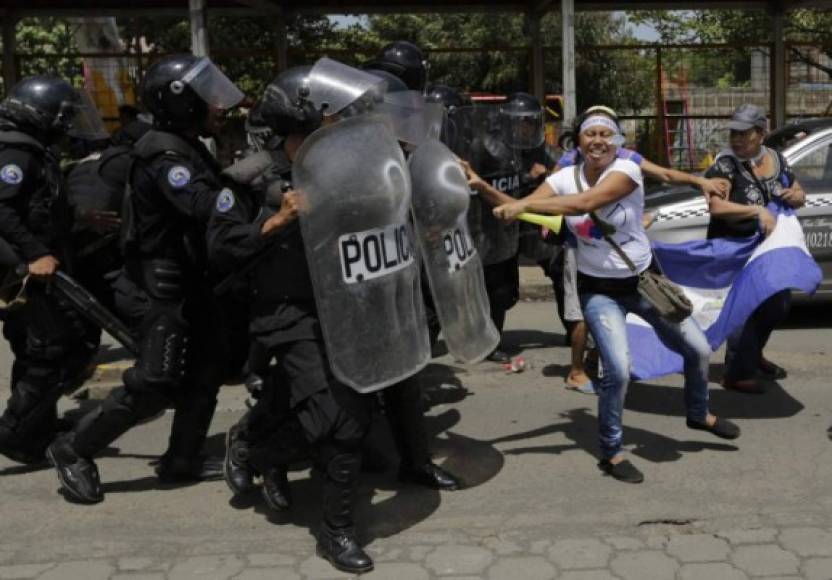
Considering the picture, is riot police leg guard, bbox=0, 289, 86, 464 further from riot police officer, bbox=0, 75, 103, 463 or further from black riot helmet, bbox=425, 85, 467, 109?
black riot helmet, bbox=425, 85, 467, 109

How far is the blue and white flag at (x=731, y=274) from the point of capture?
552 cm

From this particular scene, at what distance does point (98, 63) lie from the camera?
1387 cm

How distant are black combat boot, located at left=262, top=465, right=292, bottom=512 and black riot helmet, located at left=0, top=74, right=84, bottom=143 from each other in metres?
1.86

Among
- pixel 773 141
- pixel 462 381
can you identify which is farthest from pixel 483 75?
pixel 462 381

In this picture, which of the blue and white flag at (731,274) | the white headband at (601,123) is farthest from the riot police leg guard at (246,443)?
the blue and white flag at (731,274)

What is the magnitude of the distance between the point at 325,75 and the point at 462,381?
10.1 feet

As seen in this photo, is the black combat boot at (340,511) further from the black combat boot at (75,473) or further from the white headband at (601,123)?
the white headband at (601,123)

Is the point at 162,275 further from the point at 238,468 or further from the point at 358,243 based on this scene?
the point at 358,243

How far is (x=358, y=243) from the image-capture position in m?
3.42

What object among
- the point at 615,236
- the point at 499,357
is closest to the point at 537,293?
the point at 499,357

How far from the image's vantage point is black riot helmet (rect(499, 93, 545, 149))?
5574mm

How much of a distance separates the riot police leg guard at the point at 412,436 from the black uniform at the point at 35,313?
5.07 ft

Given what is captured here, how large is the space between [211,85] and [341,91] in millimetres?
893

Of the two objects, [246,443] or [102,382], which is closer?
[246,443]
